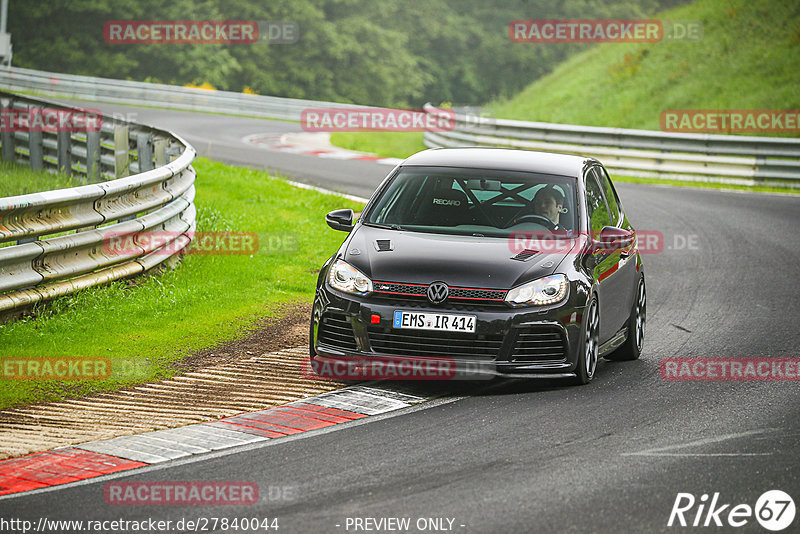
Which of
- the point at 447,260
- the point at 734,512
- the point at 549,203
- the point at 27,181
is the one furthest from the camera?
the point at 27,181

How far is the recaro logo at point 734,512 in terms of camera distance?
5.27 metres

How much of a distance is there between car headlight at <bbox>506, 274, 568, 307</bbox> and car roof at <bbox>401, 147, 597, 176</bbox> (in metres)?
1.42

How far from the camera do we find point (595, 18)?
286ft

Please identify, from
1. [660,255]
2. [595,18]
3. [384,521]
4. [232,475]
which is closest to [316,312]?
[232,475]

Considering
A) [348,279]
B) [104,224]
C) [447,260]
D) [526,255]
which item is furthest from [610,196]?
[104,224]

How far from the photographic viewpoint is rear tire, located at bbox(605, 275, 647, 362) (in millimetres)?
9234

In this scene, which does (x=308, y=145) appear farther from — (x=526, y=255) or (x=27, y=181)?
(x=526, y=255)

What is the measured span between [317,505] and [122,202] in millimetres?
5763

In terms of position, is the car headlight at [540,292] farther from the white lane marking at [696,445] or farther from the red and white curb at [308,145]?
the red and white curb at [308,145]

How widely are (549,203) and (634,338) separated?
1.48 m

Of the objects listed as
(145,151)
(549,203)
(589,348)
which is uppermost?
(549,203)

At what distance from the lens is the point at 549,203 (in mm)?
8648

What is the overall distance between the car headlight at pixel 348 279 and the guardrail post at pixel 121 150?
25.3 ft

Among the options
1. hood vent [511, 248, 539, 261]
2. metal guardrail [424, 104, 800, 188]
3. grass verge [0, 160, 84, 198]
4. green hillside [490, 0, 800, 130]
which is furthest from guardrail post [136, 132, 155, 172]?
green hillside [490, 0, 800, 130]
